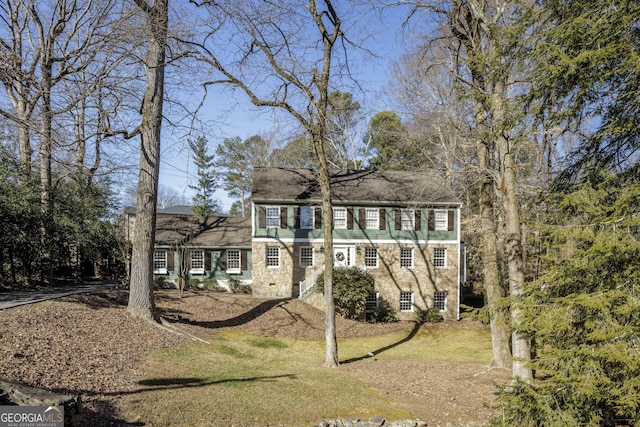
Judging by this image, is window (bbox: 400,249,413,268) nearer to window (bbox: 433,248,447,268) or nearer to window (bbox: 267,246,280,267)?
window (bbox: 433,248,447,268)

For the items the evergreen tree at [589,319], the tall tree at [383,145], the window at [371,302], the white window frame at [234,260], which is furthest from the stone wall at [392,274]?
the evergreen tree at [589,319]

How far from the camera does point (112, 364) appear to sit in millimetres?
8172

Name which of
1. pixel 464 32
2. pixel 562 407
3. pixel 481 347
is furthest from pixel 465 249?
pixel 562 407

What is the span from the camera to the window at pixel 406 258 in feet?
78.2

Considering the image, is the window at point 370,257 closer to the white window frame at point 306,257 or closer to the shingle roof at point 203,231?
the white window frame at point 306,257

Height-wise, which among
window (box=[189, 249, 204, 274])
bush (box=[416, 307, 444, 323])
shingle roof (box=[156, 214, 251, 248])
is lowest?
bush (box=[416, 307, 444, 323])

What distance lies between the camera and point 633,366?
168 inches

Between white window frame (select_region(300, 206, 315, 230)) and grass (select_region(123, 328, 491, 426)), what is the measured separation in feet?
33.1

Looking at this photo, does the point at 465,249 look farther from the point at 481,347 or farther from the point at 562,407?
the point at 562,407

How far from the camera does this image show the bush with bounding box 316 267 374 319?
20578 millimetres

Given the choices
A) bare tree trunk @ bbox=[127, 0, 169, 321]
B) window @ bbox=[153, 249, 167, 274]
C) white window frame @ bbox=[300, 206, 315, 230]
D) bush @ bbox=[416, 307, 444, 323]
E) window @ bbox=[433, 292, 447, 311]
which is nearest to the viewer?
bare tree trunk @ bbox=[127, 0, 169, 321]

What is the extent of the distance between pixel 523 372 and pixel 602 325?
5.23 meters

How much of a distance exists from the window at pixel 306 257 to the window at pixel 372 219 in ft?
11.9

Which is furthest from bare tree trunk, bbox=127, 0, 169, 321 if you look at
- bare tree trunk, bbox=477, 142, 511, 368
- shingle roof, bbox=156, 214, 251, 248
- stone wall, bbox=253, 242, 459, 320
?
shingle roof, bbox=156, 214, 251, 248
